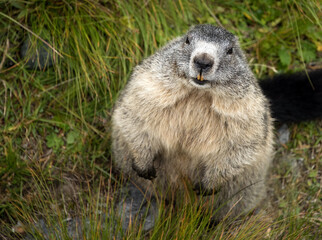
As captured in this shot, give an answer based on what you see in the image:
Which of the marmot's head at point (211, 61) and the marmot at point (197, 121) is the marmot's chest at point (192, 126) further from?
the marmot's head at point (211, 61)

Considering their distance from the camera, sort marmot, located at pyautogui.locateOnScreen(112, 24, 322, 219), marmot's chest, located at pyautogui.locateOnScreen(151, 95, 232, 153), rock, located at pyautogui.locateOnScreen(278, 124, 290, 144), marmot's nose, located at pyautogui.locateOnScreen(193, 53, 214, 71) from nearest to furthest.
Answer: marmot's nose, located at pyautogui.locateOnScreen(193, 53, 214, 71), marmot, located at pyautogui.locateOnScreen(112, 24, 322, 219), marmot's chest, located at pyautogui.locateOnScreen(151, 95, 232, 153), rock, located at pyautogui.locateOnScreen(278, 124, 290, 144)

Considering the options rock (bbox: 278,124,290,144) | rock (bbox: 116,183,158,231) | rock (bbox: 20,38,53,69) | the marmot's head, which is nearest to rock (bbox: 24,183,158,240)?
rock (bbox: 116,183,158,231)

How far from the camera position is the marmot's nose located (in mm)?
2557

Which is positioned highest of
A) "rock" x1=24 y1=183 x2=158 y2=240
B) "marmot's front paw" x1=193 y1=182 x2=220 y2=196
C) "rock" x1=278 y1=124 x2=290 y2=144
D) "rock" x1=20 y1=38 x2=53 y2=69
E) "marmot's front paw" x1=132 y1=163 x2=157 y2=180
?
"rock" x1=20 y1=38 x2=53 y2=69

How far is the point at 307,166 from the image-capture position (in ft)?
Answer: 14.8

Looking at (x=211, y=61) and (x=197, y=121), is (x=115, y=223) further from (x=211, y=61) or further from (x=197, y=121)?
(x=211, y=61)

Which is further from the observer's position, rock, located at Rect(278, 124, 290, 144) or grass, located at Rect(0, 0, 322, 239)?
rock, located at Rect(278, 124, 290, 144)

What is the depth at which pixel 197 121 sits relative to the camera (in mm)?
3123

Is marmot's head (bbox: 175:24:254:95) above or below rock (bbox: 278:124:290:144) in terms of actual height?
above

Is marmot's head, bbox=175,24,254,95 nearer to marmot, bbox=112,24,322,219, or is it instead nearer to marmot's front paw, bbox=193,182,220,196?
marmot, bbox=112,24,322,219

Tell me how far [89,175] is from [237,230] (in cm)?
174

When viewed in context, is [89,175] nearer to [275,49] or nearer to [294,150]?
[294,150]

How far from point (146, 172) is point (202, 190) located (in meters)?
0.52

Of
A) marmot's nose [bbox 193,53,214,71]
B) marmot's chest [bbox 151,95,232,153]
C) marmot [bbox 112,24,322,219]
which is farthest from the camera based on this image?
marmot's chest [bbox 151,95,232,153]
